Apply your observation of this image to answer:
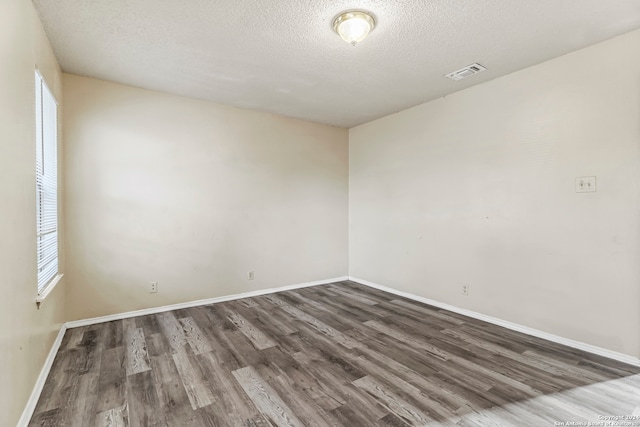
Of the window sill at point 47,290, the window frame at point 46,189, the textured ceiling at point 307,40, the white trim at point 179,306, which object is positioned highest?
the textured ceiling at point 307,40

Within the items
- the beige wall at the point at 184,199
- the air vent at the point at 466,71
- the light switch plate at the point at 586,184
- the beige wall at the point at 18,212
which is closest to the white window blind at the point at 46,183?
the beige wall at the point at 18,212

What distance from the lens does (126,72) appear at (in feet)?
9.68

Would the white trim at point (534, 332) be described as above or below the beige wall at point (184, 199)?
below

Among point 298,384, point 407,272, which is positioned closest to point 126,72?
point 298,384

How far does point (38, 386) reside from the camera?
1938mm

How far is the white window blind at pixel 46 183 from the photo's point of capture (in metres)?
2.22

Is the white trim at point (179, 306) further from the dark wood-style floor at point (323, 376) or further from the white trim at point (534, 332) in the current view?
the white trim at point (534, 332)

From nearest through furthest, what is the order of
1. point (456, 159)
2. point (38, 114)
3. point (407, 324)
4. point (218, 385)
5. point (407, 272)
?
point (218, 385), point (38, 114), point (407, 324), point (456, 159), point (407, 272)

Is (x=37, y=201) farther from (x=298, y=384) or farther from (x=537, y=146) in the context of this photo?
(x=537, y=146)

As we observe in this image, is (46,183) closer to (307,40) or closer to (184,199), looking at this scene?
(184,199)

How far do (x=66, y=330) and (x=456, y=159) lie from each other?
4.52 metres

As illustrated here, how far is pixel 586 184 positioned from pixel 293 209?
A: 3329 mm

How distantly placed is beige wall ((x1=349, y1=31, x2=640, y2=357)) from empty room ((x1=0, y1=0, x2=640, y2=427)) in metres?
0.02

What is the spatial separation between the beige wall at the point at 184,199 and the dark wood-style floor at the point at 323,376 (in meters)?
0.55
